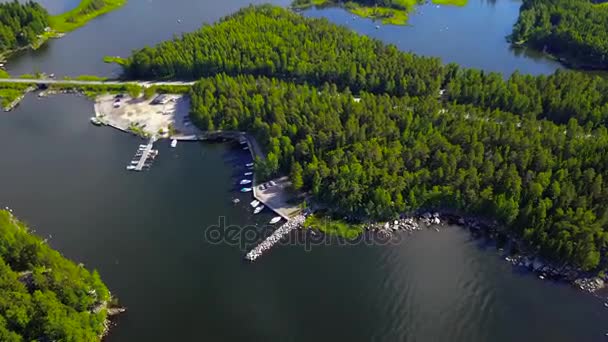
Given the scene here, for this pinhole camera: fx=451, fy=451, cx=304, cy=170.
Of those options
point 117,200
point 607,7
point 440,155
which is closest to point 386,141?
point 440,155

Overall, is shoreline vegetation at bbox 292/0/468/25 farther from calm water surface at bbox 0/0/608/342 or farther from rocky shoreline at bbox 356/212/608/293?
rocky shoreline at bbox 356/212/608/293

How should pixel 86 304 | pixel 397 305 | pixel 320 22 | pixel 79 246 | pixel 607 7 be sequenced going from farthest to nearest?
pixel 607 7 < pixel 320 22 < pixel 79 246 < pixel 397 305 < pixel 86 304

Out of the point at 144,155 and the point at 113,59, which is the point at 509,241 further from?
the point at 113,59

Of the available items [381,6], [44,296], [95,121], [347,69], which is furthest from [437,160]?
[381,6]

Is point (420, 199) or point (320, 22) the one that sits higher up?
point (320, 22)

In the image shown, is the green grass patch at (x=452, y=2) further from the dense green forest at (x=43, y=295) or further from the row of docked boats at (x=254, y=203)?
the dense green forest at (x=43, y=295)

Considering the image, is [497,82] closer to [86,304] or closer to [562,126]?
[562,126]

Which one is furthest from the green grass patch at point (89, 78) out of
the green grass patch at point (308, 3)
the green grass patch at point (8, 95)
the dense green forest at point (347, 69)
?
the green grass patch at point (308, 3)
